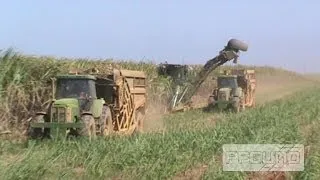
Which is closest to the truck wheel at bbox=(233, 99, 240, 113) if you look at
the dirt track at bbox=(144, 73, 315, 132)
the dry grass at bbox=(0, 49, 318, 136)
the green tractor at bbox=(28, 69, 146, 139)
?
the dirt track at bbox=(144, 73, 315, 132)

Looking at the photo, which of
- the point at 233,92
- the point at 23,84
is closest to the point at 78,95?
the point at 23,84

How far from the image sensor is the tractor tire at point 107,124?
13.1 meters

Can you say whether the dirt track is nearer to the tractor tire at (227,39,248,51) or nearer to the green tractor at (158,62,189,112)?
the green tractor at (158,62,189,112)

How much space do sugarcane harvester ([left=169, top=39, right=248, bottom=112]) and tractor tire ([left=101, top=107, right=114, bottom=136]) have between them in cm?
996

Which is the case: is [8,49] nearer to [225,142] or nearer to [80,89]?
[80,89]

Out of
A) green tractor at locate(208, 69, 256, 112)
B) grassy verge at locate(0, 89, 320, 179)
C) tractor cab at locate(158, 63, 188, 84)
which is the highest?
tractor cab at locate(158, 63, 188, 84)

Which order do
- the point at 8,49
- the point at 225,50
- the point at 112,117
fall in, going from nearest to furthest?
the point at 112,117, the point at 8,49, the point at 225,50

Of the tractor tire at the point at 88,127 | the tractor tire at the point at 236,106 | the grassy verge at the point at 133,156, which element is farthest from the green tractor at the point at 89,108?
the tractor tire at the point at 236,106

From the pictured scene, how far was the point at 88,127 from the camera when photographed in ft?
39.7

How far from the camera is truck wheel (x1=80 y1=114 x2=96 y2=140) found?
39.5 feet

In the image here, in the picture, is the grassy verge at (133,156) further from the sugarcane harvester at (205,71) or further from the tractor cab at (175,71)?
the tractor cab at (175,71)

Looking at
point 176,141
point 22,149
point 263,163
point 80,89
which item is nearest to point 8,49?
point 80,89

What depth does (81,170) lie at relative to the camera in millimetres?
8812

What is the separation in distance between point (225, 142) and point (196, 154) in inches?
41.2
